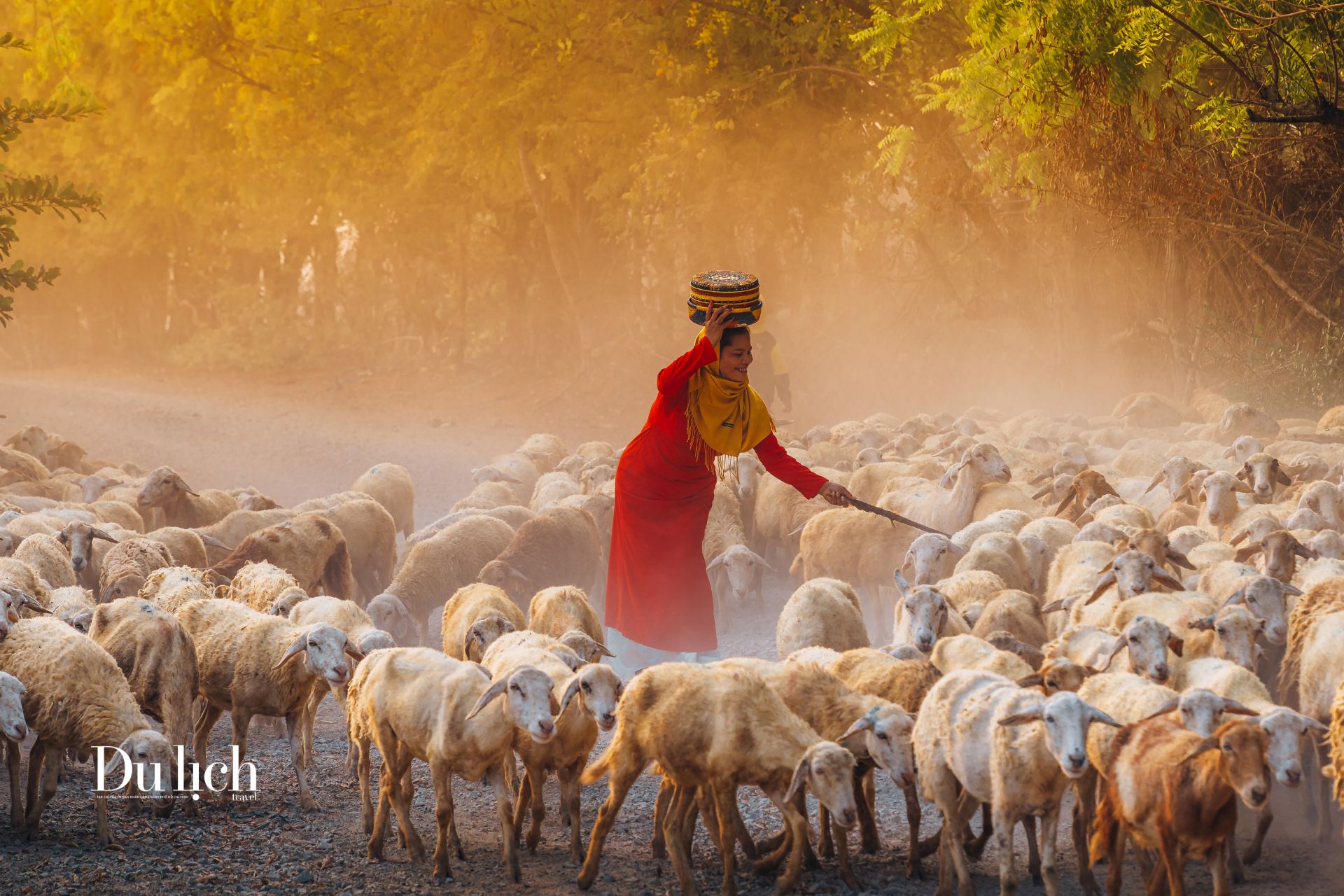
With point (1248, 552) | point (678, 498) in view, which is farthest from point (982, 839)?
point (1248, 552)

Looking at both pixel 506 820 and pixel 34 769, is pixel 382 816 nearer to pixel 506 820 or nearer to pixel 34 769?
pixel 506 820

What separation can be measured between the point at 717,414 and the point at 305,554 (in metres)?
4.85

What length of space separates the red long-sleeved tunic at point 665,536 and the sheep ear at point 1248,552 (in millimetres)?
3177

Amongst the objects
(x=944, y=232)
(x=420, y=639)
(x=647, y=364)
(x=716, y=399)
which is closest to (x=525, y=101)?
(x=647, y=364)

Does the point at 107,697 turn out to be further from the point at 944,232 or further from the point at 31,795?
the point at 944,232

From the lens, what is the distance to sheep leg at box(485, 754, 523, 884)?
5.62 m

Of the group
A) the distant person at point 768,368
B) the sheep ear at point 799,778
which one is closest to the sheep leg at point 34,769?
the sheep ear at point 799,778

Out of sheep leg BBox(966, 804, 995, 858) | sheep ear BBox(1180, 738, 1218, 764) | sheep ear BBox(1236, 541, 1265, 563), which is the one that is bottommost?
sheep leg BBox(966, 804, 995, 858)

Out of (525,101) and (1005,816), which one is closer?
(1005,816)

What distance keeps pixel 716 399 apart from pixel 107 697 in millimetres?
3309

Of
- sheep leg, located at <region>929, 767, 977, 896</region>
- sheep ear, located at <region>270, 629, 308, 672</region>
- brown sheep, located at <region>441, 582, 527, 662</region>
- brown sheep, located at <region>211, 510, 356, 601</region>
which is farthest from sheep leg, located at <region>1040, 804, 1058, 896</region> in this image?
brown sheep, located at <region>211, 510, 356, 601</region>

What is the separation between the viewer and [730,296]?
20.9ft

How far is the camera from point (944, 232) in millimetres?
24328

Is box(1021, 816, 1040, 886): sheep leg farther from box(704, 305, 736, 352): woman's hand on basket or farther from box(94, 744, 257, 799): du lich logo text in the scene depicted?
box(94, 744, 257, 799): du lich logo text
